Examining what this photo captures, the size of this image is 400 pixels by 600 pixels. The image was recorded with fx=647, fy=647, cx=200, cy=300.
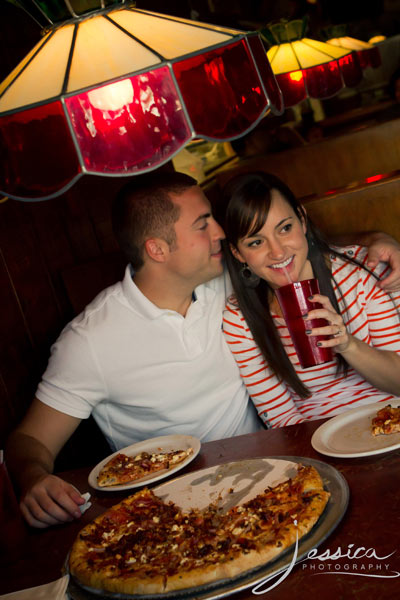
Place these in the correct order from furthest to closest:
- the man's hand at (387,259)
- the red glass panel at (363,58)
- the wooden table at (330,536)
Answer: the red glass panel at (363,58) → the man's hand at (387,259) → the wooden table at (330,536)

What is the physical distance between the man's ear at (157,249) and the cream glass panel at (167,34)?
1129 millimetres

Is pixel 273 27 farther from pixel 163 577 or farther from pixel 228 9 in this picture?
pixel 228 9

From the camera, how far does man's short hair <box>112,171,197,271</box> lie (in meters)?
2.31

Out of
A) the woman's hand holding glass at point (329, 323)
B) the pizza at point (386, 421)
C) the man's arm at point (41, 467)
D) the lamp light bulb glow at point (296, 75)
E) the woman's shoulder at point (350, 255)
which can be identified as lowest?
the pizza at point (386, 421)

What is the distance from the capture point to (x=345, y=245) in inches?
90.4

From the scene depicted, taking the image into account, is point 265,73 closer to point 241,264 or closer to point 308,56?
point 241,264

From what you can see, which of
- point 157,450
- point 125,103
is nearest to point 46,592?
point 157,450

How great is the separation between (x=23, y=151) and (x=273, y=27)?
2723mm

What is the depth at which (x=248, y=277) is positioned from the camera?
221cm

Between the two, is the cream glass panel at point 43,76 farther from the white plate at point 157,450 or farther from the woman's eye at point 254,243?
the woman's eye at point 254,243

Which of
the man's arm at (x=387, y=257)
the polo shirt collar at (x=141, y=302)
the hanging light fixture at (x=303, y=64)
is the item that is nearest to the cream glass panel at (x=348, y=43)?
the hanging light fixture at (x=303, y=64)

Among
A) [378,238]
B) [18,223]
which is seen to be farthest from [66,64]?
[18,223]

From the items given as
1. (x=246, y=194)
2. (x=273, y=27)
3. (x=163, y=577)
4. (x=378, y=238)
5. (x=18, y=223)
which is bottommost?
(x=163, y=577)

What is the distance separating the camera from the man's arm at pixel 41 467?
155 centimetres
